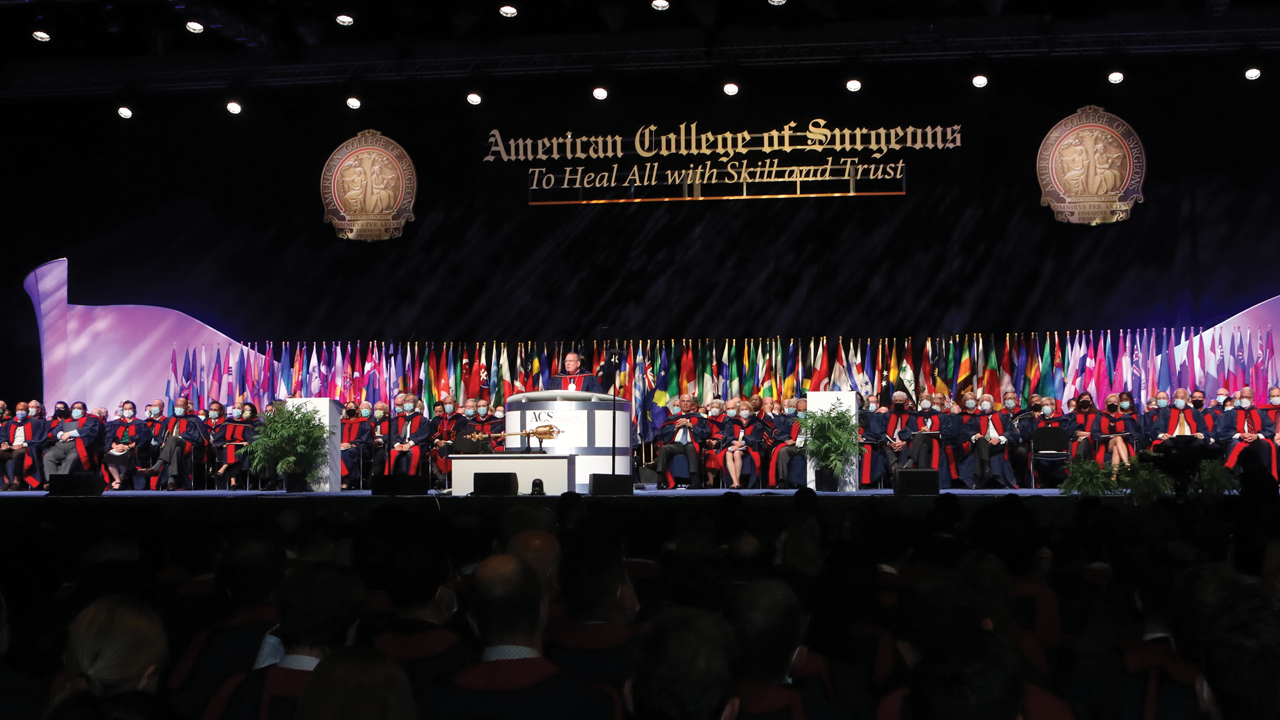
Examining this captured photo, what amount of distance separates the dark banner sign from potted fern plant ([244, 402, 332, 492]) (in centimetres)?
583

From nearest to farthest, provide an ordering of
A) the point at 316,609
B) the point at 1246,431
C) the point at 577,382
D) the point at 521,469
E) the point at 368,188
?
the point at 316,609 < the point at 521,469 < the point at 1246,431 < the point at 577,382 < the point at 368,188

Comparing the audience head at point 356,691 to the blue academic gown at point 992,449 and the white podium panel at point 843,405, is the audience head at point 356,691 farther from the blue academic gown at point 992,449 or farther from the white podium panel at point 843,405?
the blue academic gown at point 992,449

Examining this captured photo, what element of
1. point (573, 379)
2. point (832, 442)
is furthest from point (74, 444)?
point (832, 442)

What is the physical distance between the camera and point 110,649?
6.37 feet

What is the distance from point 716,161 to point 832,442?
19.7 feet

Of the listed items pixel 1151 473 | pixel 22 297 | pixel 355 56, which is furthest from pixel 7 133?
pixel 1151 473

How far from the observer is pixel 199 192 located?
1697 centimetres

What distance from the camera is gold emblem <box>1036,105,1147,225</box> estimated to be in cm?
1532

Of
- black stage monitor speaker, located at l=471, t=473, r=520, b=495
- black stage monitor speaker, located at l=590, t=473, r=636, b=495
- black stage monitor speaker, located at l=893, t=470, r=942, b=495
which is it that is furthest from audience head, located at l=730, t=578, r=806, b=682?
black stage monitor speaker, located at l=893, t=470, r=942, b=495

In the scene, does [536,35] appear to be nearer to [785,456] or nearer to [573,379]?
[573,379]

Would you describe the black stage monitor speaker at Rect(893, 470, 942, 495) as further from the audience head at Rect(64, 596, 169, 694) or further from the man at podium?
the audience head at Rect(64, 596, 169, 694)

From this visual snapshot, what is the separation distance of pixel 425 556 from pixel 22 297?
16.1m

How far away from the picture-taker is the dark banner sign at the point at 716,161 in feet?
52.3

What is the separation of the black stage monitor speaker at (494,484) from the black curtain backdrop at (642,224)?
22.5ft
